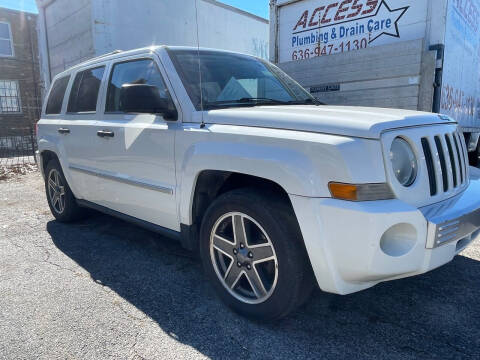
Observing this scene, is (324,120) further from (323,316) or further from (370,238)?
(323,316)

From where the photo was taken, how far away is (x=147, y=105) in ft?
8.99

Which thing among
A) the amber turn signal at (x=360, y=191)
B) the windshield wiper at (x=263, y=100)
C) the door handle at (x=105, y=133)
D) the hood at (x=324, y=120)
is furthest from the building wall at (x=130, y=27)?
the amber turn signal at (x=360, y=191)

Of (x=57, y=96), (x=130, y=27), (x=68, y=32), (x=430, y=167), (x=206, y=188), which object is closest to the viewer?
(x=430, y=167)

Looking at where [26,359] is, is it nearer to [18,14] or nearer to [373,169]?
[373,169]

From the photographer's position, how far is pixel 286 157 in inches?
79.6

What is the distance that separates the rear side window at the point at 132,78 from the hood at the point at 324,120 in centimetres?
65

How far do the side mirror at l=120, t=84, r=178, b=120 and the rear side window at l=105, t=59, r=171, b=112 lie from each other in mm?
92

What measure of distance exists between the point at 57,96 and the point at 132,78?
1869mm

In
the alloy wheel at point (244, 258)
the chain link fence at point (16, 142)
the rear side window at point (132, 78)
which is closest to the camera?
the alloy wheel at point (244, 258)

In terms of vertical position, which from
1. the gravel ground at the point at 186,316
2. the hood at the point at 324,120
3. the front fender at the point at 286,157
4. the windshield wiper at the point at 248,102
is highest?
the windshield wiper at the point at 248,102

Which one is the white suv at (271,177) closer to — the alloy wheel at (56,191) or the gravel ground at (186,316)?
the gravel ground at (186,316)

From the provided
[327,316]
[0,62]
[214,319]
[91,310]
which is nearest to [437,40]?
[327,316]

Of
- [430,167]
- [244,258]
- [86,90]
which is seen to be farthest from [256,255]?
[86,90]

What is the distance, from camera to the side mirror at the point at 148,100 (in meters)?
2.68
